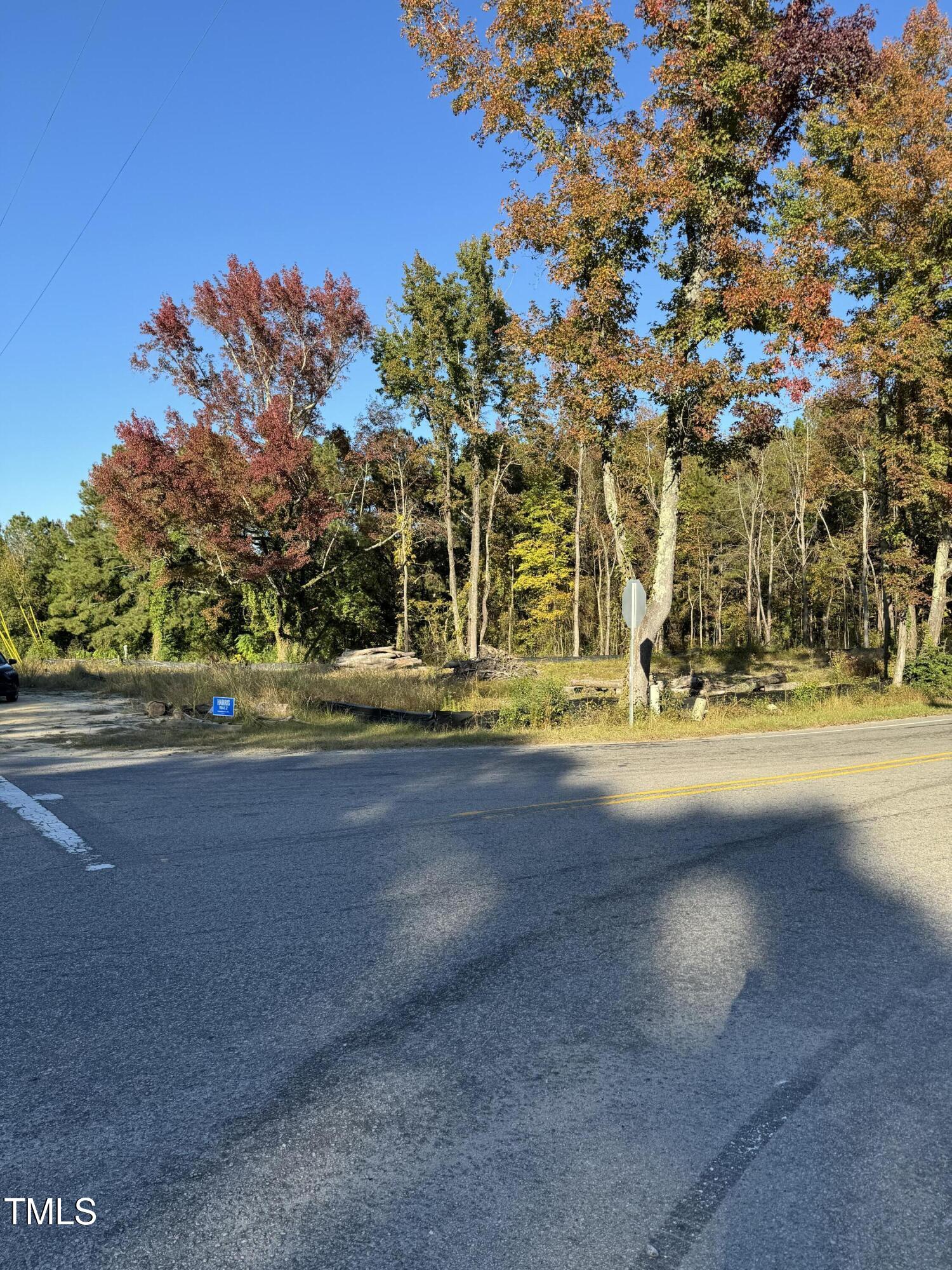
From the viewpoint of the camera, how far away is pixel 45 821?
26.0ft

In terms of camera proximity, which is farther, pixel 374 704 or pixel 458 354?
pixel 458 354

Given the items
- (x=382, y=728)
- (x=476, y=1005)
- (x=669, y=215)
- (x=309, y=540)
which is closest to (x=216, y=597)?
(x=309, y=540)

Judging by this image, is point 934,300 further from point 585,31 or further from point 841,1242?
point 841,1242

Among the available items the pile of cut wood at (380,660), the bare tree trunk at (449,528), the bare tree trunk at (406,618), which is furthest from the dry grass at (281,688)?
the bare tree trunk at (406,618)

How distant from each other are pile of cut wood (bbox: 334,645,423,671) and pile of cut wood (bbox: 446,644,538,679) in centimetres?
170

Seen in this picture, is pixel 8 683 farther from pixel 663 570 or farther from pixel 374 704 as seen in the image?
pixel 663 570

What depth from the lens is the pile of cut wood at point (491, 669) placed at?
29.8m

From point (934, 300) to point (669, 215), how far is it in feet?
41.8

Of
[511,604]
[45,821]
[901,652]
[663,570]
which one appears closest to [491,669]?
[663,570]

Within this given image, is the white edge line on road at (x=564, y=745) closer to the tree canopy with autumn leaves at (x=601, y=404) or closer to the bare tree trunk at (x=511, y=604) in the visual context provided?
the tree canopy with autumn leaves at (x=601, y=404)

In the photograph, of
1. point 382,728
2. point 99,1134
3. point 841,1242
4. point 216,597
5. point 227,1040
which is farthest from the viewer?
point 216,597

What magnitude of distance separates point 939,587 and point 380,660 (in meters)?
19.1

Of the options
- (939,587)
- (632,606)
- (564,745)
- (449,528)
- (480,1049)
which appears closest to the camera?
(480,1049)

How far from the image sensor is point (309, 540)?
33281mm
